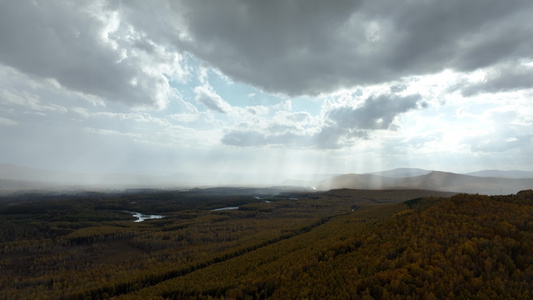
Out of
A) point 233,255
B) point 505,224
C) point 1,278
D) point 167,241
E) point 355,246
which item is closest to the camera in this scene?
point 505,224

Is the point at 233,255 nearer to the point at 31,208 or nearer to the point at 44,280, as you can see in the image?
the point at 44,280

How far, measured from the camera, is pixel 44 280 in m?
29.9

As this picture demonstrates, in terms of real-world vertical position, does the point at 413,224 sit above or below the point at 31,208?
above

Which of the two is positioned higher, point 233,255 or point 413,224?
point 413,224

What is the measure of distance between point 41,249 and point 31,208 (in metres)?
91.3

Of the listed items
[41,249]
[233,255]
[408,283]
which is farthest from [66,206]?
[408,283]

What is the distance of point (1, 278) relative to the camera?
33469mm

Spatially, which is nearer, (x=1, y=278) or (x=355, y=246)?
(x=355, y=246)

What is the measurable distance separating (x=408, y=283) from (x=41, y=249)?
223ft

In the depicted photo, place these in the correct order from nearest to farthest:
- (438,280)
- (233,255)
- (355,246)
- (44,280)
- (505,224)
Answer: (438,280) < (505,224) < (355,246) < (44,280) < (233,255)

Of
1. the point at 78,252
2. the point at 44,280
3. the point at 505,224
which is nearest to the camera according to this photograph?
the point at 505,224

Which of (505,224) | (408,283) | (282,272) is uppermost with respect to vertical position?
(505,224)

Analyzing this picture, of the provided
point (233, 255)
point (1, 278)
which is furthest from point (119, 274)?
point (1, 278)

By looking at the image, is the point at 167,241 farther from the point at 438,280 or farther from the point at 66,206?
the point at 66,206
